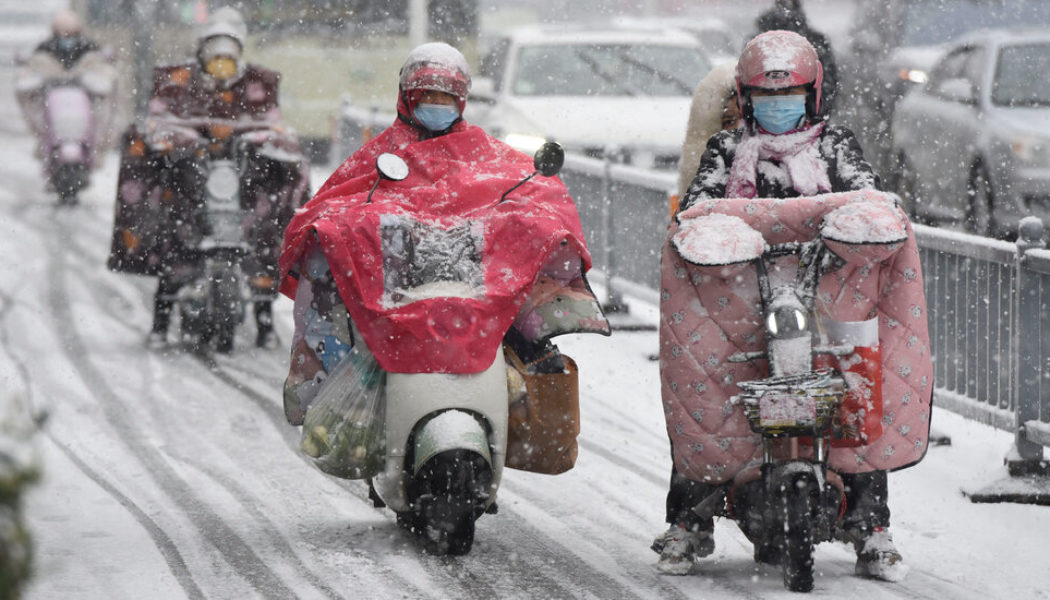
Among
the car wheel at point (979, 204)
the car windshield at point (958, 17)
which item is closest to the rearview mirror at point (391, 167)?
Answer: the car wheel at point (979, 204)

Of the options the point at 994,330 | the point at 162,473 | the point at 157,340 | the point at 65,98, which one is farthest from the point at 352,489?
the point at 65,98

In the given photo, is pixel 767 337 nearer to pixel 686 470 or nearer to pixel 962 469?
pixel 686 470

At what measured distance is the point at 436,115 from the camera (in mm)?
→ 6805

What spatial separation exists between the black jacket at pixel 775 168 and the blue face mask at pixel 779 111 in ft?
0.39

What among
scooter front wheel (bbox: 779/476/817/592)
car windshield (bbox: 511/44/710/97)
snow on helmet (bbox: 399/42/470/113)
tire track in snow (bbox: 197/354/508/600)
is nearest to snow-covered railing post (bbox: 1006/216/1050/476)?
scooter front wheel (bbox: 779/476/817/592)

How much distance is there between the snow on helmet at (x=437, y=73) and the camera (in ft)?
22.2

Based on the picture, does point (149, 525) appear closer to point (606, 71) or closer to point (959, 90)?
point (959, 90)

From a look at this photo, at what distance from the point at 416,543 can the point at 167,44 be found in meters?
21.7

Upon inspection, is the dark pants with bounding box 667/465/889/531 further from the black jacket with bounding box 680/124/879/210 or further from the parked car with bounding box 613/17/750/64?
the parked car with bounding box 613/17/750/64

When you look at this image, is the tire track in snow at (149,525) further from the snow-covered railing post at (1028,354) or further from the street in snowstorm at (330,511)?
the snow-covered railing post at (1028,354)

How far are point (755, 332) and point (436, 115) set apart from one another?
1530 millimetres

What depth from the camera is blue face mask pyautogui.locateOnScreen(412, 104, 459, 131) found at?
680cm

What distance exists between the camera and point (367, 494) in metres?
7.66

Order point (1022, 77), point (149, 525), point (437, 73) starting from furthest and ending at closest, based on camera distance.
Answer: point (1022, 77) → point (149, 525) → point (437, 73)
